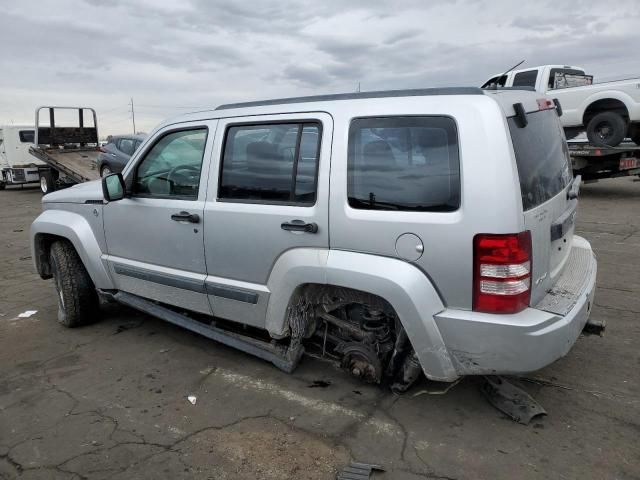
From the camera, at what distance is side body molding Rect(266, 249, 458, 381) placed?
103 inches

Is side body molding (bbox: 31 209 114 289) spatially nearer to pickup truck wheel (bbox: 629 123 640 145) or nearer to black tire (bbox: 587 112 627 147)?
black tire (bbox: 587 112 627 147)

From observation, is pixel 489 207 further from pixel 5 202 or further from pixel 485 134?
pixel 5 202

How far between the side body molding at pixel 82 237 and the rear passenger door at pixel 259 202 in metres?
1.32

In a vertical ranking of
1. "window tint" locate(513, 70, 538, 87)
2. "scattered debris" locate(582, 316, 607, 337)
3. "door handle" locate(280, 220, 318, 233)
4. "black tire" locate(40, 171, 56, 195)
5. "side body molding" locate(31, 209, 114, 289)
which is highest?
"window tint" locate(513, 70, 538, 87)

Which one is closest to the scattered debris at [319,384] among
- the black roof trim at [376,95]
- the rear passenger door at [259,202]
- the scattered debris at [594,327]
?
the rear passenger door at [259,202]

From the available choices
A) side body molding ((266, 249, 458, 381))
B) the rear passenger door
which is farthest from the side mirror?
side body molding ((266, 249, 458, 381))

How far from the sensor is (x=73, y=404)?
3283 mm

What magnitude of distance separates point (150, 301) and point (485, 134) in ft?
9.81

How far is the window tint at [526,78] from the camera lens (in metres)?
11.8

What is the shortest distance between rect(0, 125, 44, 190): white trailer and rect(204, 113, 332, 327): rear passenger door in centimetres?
1613

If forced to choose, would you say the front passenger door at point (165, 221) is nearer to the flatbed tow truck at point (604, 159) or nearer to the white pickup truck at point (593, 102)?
the white pickup truck at point (593, 102)

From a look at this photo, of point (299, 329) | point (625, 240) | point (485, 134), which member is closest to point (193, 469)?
point (299, 329)

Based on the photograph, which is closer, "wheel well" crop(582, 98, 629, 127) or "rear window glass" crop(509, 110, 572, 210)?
"rear window glass" crop(509, 110, 572, 210)

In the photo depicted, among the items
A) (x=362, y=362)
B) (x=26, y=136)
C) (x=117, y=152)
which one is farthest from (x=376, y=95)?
(x=26, y=136)
